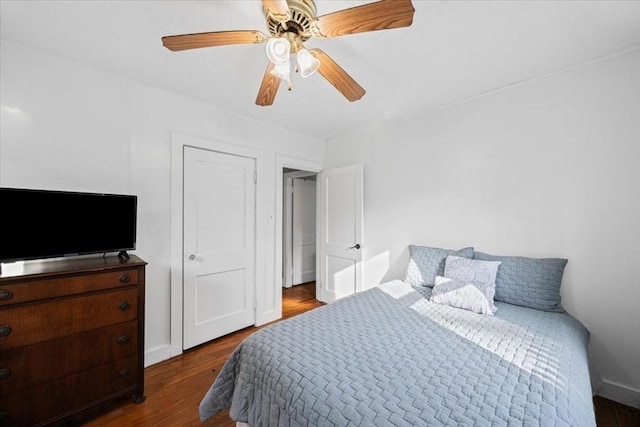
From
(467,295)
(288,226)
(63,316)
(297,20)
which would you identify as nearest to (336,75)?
(297,20)

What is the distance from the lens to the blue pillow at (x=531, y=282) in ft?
6.06

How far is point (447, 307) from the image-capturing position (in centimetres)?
189

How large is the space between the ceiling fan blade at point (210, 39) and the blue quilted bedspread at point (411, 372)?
153 cm

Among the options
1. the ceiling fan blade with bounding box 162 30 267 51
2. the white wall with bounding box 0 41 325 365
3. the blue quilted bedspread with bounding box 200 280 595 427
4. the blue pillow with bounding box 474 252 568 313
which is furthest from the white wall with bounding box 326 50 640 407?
the white wall with bounding box 0 41 325 365

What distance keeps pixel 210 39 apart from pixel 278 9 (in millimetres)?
365

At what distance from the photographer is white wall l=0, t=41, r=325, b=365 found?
5.59 ft

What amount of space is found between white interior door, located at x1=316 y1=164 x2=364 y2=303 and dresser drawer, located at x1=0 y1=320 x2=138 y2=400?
2.31 metres

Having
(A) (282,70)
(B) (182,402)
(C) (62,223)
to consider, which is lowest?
(B) (182,402)

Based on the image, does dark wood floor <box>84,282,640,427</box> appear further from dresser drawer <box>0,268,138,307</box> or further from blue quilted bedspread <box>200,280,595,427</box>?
dresser drawer <box>0,268,138,307</box>

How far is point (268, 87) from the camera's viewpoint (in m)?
1.61

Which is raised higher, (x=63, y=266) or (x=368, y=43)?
(x=368, y=43)

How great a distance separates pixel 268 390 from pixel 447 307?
1385 mm

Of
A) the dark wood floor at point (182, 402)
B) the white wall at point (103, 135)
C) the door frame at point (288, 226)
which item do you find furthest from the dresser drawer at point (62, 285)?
the door frame at point (288, 226)

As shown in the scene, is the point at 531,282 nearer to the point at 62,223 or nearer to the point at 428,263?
the point at 428,263
